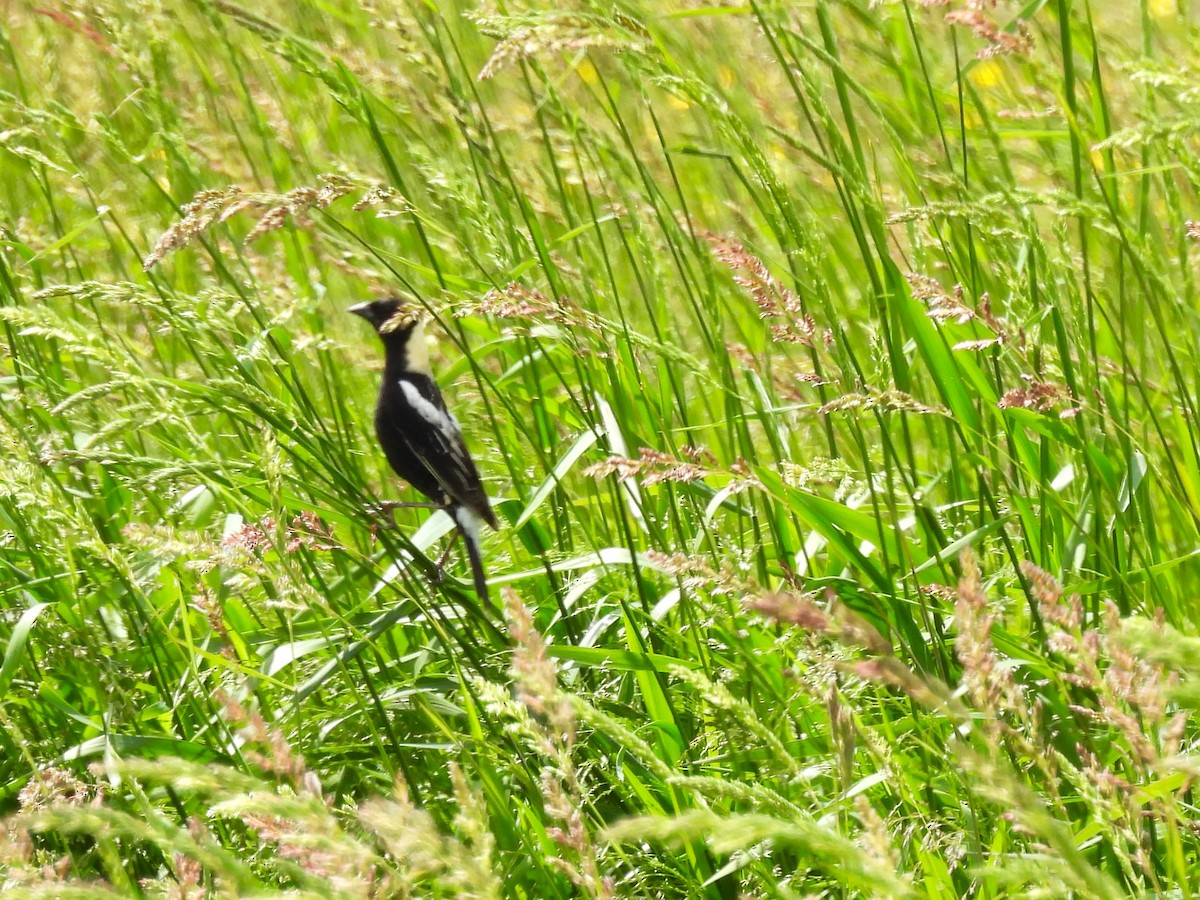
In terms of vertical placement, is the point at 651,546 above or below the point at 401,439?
below

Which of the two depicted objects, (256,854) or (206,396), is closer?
(256,854)

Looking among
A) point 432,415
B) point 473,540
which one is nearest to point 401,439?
point 432,415

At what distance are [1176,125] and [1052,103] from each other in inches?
36.3

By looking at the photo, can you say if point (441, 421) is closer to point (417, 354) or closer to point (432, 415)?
point (432, 415)

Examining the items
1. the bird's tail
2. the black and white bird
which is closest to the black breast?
the black and white bird

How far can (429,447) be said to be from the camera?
2697 millimetres

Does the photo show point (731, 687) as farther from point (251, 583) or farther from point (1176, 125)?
point (1176, 125)

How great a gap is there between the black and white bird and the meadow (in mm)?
61

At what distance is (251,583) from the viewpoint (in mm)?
1579

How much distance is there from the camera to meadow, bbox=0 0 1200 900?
1.18 meters

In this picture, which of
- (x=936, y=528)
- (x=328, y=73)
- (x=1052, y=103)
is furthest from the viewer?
(x=1052, y=103)

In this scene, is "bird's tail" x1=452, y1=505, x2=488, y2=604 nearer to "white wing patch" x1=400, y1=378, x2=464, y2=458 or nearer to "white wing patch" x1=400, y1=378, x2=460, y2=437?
"white wing patch" x1=400, y1=378, x2=464, y2=458

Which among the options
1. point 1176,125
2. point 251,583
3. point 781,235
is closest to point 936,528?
point 781,235

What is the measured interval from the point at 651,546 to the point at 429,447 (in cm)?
79
